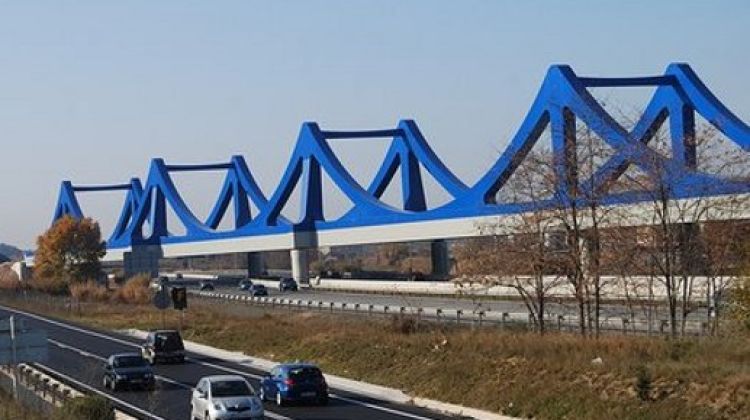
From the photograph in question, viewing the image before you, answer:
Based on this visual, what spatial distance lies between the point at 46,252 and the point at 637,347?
10806 centimetres

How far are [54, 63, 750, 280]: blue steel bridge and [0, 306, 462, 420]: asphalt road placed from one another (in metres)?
12.3

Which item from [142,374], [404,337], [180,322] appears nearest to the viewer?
[142,374]

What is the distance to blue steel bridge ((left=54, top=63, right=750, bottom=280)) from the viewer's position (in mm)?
43438

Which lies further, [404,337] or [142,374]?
[404,337]

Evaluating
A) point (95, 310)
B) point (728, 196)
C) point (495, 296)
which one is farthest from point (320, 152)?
point (728, 196)

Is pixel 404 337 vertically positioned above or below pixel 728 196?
below

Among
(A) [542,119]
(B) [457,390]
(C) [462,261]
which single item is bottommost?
(B) [457,390]

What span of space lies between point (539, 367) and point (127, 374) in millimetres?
14899

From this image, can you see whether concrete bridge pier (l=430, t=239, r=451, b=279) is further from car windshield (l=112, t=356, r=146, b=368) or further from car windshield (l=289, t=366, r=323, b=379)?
car windshield (l=289, t=366, r=323, b=379)

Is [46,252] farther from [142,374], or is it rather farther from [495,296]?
[142,374]

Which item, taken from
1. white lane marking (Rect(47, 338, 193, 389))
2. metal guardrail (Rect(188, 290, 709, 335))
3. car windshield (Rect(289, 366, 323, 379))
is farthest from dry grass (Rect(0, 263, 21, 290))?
car windshield (Rect(289, 366, 323, 379))

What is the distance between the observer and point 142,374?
4097 cm

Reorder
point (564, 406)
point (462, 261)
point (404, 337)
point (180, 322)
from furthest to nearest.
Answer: point (180, 322) < point (462, 261) < point (404, 337) < point (564, 406)

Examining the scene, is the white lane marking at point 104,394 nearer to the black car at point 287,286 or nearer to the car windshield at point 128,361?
the car windshield at point 128,361
